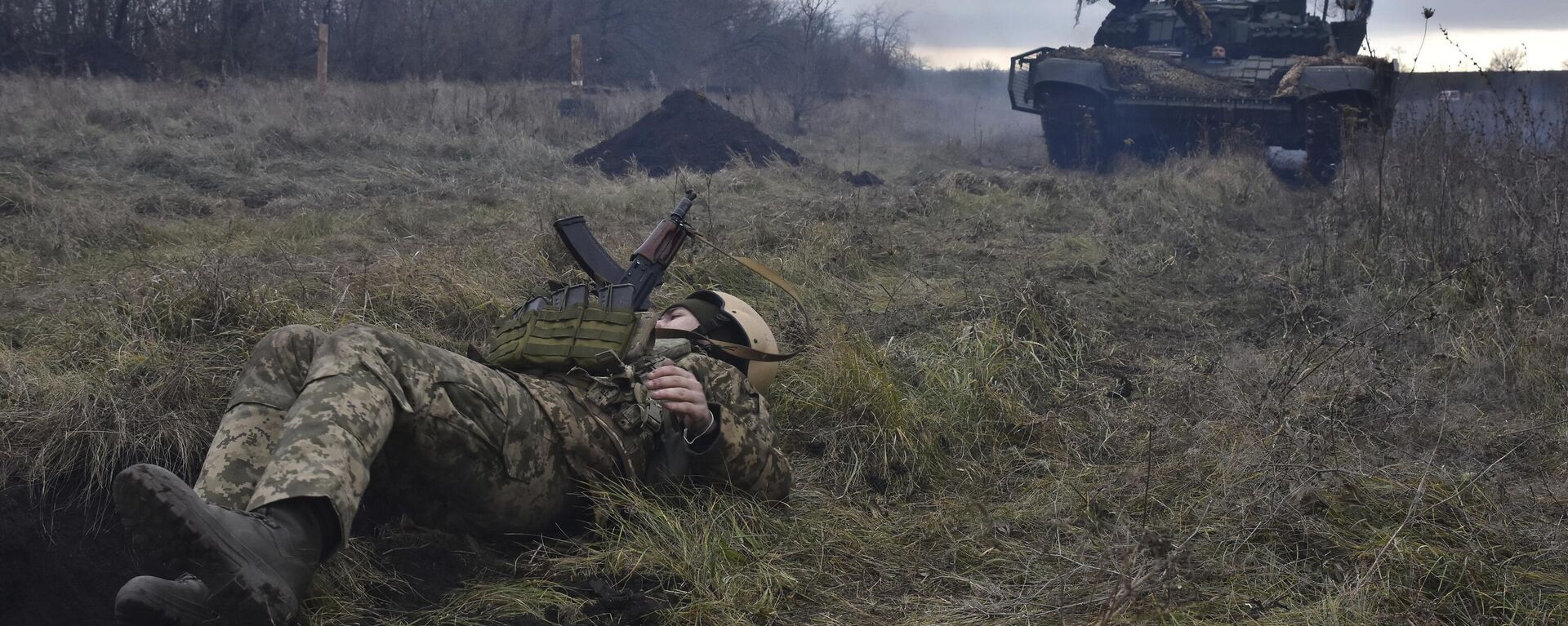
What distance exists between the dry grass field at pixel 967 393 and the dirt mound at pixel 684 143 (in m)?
3.76

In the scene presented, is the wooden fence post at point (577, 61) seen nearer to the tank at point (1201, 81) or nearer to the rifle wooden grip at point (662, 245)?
the tank at point (1201, 81)

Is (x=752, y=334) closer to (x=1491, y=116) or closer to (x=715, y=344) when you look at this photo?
(x=715, y=344)

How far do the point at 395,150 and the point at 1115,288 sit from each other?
7.35m

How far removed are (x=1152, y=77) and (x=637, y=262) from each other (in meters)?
9.68

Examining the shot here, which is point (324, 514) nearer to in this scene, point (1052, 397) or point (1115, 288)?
point (1052, 397)

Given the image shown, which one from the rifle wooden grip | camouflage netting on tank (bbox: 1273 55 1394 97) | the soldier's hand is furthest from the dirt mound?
the soldier's hand

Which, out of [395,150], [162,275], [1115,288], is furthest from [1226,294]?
[395,150]

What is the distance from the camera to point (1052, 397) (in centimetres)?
373

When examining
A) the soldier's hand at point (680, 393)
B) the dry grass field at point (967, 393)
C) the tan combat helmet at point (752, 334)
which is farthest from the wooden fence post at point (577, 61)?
the soldier's hand at point (680, 393)

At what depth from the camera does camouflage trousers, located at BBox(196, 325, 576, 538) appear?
6.19 feet

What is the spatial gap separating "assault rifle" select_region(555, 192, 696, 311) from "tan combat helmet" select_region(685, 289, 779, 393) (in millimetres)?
162

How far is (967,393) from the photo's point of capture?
3.49m

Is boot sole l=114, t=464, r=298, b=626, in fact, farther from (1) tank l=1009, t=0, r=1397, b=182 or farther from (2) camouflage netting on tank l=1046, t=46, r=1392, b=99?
(2) camouflage netting on tank l=1046, t=46, r=1392, b=99

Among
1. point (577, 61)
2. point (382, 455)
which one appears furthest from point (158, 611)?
point (577, 61)
